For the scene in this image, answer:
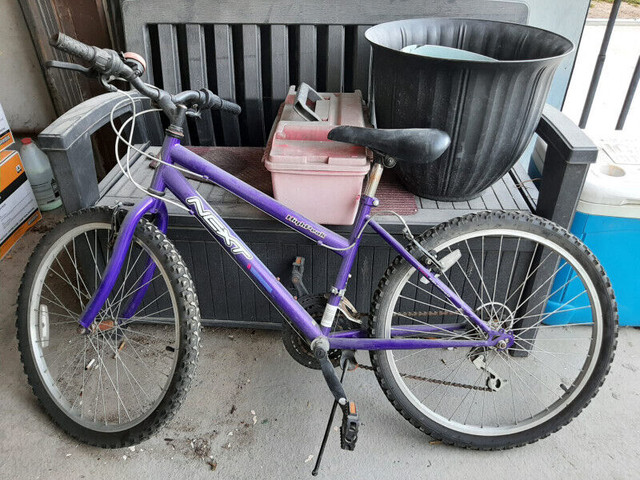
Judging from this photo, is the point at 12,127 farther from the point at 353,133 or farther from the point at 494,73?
the point at 494,73

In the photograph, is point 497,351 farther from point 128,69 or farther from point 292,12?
point 292,12

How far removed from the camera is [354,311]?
1597 millimetres

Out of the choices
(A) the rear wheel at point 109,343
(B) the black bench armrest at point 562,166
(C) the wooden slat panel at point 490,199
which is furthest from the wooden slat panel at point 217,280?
(B) the black bench armrest at point 562,166

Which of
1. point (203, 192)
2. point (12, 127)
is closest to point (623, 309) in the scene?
point (203, 192)

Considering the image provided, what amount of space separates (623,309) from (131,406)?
72.9 inches

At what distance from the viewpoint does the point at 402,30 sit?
1.75 metres

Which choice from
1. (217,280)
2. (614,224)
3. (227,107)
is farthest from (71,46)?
(614,224)

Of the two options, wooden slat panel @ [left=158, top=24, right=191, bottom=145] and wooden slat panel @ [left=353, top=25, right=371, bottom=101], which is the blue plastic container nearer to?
wooden slat panel @ [left=353, top=25, right=371, bottom=101]

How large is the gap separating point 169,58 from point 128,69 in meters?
0.91

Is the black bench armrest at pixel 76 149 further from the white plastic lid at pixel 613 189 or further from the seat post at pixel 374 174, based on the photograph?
the white plastic lid at pixel 613 189

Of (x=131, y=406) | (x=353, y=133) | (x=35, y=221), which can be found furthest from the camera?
(x=35, y=221)

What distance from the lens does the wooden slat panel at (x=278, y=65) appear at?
1997 mm

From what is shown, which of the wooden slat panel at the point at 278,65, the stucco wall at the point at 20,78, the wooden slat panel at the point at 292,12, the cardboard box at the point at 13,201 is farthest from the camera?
the stucco wall at the point at 20,78

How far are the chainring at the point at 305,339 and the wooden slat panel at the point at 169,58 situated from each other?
3.63 ft
